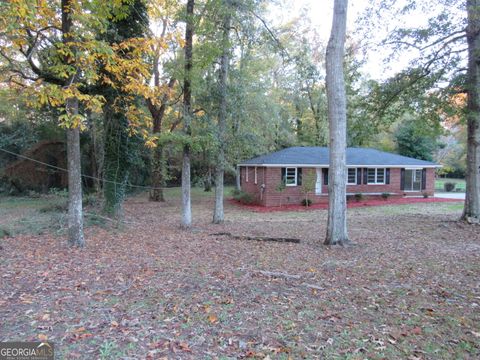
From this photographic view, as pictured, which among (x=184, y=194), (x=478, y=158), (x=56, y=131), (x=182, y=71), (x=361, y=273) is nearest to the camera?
(x=361, y=273)

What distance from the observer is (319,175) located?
810 inches

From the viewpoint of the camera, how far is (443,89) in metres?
11.8

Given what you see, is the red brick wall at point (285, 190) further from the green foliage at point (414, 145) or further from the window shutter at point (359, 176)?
the green foliage at point (414, 145)

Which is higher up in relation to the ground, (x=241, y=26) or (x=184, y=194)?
(x=241, y=26)

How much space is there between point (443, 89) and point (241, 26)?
7477mm

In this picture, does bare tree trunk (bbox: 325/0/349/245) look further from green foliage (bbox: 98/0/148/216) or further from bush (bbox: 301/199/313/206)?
bush (bbox: 301/199/313/206)

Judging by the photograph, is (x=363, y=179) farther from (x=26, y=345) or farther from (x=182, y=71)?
(x=26, y=345)

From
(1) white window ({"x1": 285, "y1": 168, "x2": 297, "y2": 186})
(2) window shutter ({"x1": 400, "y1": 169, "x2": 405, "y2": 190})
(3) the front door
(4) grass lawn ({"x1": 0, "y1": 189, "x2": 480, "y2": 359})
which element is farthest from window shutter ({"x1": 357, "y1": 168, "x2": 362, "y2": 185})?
(4) grass lawn ({"x1": 0, "y1": 189, "x2": 480, "y2": 359})

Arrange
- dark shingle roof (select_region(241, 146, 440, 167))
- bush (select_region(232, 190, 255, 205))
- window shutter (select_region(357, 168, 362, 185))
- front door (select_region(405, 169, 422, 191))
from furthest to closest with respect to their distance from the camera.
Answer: front door (select_region(405, 169, 422, 191))
window shutter (select_region(357, 168, 362, 185))
bush (select_region(232, 190, 255, 205))
dark shingle roof (select_region(241, 146, 440, 167))

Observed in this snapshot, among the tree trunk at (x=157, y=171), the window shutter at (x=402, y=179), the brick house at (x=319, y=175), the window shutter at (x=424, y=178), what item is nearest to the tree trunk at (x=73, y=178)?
the tree trunk at (x=157, y=171)

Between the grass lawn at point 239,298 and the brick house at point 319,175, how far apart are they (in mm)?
10631

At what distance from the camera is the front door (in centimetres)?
2286

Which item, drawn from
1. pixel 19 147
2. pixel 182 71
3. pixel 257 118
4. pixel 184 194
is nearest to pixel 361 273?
pixel 184 194

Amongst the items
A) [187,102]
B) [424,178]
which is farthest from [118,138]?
[424,178]
